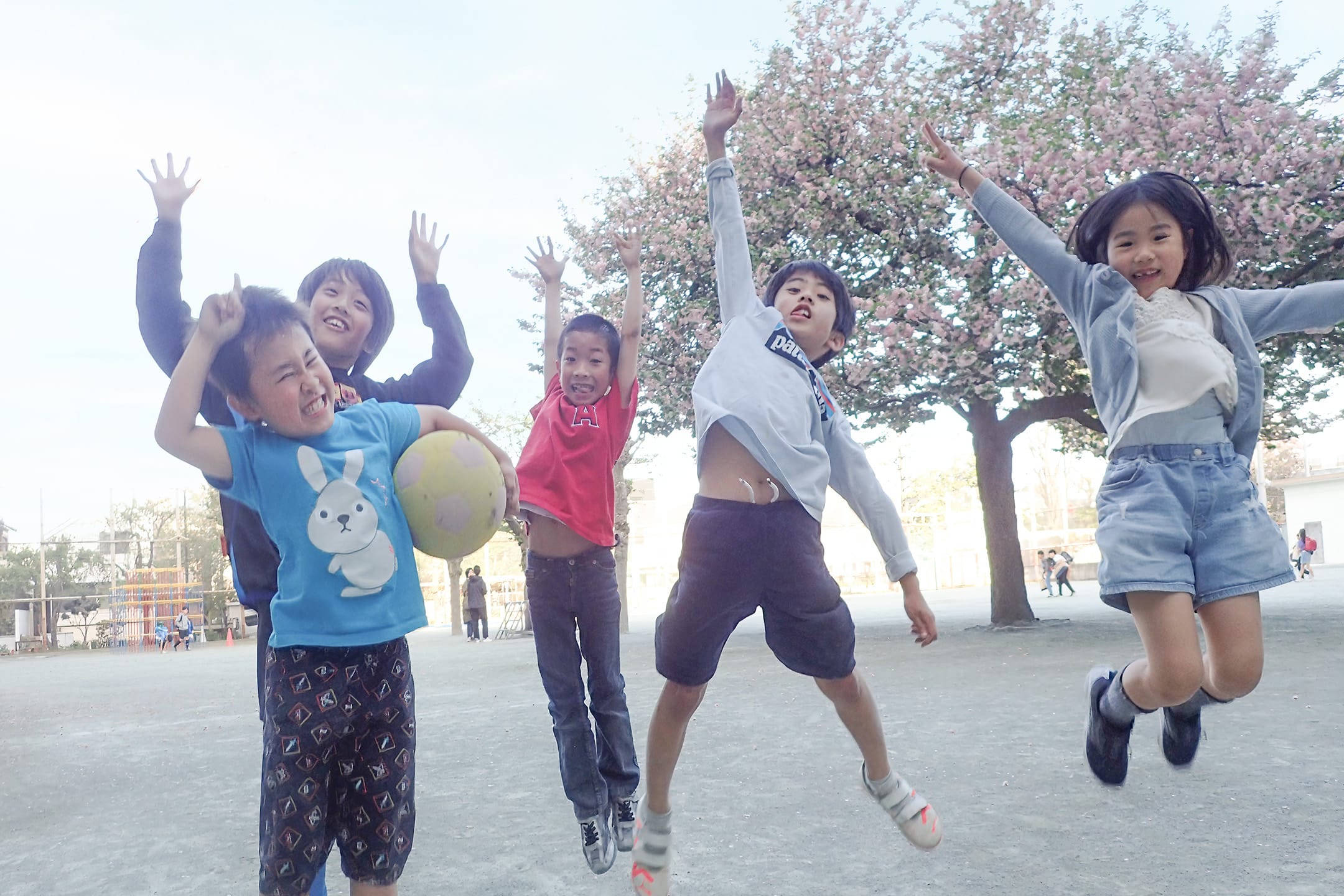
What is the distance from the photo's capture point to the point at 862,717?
3.21 m

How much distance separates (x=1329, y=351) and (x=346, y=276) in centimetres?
1381

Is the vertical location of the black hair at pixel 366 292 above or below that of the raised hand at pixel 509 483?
above

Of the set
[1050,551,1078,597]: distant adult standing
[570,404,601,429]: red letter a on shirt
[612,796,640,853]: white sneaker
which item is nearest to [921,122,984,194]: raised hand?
[570,404,601,429]: red letter a on shirt

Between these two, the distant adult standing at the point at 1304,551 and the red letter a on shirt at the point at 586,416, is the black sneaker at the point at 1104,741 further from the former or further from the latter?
the distant adult standing at the point at 1304,551

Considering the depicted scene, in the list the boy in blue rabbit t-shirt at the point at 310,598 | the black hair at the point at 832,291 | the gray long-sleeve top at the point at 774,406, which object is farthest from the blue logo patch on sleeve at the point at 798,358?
the boy in blue rabbit t-shirt at the point at 310,598

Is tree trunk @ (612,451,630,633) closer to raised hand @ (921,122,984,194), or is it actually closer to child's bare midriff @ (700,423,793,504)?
raised hand @ (921,122,984,194)

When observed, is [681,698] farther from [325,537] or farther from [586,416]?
[325,537]

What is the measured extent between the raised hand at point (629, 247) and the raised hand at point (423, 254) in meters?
0.67

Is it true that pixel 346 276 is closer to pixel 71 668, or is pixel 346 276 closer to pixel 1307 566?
pixel 71 668

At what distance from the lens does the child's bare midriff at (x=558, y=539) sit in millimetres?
3666

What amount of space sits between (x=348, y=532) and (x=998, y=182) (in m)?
11.8

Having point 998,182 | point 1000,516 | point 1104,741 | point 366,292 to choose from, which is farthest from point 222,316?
point 1000,516

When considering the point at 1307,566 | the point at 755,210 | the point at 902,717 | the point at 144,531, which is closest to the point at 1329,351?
the point at 755,210

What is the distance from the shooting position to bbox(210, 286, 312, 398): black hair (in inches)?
96.4
